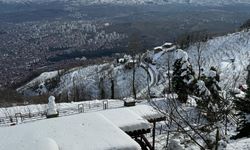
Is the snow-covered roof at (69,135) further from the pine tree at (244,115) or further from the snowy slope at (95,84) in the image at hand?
the snowy slope at (95,84)

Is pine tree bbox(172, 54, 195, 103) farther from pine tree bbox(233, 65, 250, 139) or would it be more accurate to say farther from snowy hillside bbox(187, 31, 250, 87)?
snowy hillside bbox(187, 31, 250, 87)

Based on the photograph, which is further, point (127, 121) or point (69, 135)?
point (127, 121)

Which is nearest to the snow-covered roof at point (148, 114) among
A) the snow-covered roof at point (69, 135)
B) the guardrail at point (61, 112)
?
the snow-covered roof at point (69, 135)

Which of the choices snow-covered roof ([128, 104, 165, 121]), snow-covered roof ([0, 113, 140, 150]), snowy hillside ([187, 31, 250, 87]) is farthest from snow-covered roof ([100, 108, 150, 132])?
snowy hillside ([187, 31, 250, 87])

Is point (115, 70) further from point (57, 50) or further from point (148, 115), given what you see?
point (57, 50)

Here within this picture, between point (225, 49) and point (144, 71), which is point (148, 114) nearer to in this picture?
point (144, 71)

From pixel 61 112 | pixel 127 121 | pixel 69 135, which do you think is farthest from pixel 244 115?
pixel 61 112
